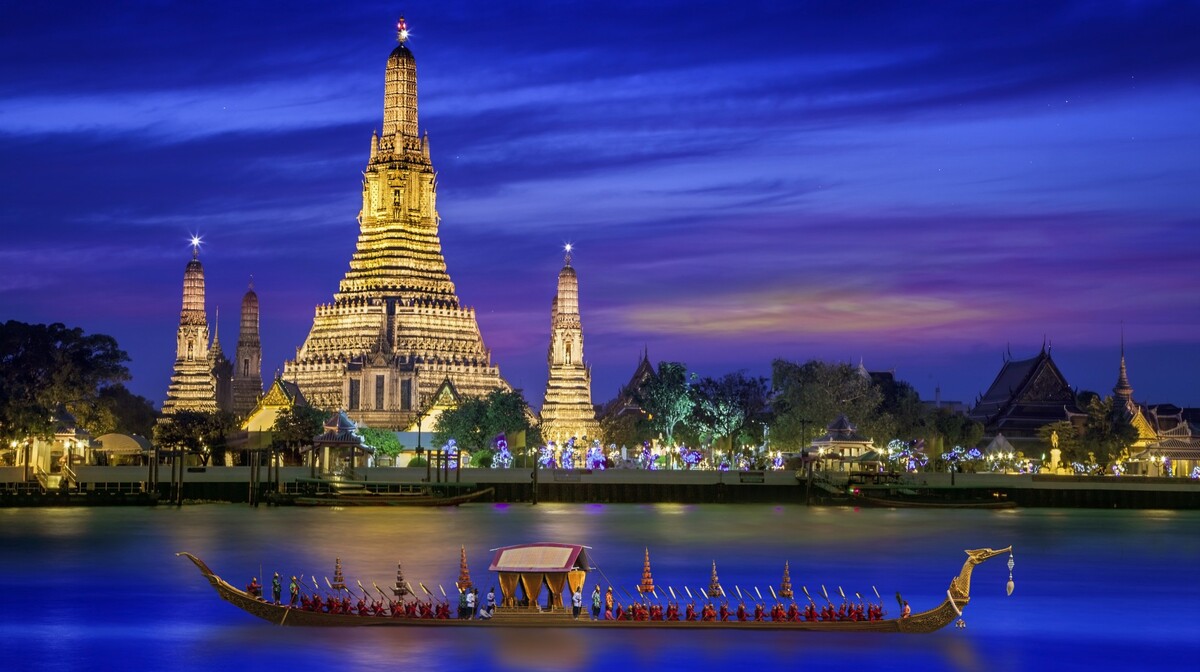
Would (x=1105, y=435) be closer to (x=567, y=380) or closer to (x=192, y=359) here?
(x=567, y=380)

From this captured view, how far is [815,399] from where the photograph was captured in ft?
390

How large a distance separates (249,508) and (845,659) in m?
54.0

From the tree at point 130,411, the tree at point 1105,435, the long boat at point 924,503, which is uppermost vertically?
the tree at point 130,411

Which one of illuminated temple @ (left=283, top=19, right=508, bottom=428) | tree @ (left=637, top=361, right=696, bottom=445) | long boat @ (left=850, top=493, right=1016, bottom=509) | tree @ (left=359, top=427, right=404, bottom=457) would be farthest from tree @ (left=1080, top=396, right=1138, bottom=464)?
tree @ (left=359, top=427, right=404, bottom=457)

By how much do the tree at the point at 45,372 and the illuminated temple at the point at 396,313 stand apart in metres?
25.3

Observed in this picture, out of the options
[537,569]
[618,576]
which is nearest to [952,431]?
[618,576]

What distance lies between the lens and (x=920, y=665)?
41.5m

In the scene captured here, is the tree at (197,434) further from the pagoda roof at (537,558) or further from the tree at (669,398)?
the pagoda roof at (537,558)

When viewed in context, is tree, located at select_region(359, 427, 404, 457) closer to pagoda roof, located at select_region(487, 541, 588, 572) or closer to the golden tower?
the golden tower

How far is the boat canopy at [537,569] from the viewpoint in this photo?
4266cm

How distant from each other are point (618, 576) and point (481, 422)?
2128 inches

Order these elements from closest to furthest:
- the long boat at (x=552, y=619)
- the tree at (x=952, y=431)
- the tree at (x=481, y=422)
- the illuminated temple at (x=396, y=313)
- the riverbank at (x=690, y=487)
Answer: the long boat at (x=552, y=619), the riverbank at (x=690, y=487), the tree at (x=481, y=422), the illuminated temple at (x=396, y=313), the tree at (x=952, y=431)

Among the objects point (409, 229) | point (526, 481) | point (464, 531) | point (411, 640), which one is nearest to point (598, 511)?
point (526, 481)

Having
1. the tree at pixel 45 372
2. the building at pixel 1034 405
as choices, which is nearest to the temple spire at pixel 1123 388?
the building at pixel 1034 405
